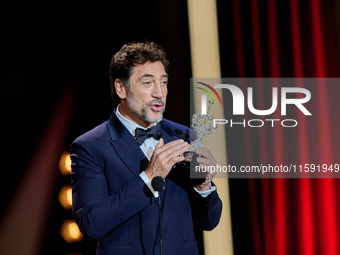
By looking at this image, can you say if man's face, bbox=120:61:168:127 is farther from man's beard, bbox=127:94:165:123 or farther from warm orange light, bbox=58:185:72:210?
warm orange light, bbox=58:185:72:210

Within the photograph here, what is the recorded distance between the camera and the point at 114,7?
3.23 metres

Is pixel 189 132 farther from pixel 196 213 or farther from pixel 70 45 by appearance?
pixel 70 45

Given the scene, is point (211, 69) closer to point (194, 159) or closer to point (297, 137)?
point (297, 137)

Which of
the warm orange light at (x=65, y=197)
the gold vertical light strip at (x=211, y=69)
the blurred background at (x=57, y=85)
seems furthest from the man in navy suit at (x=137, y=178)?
the warm orange light at (x=65, y=197)

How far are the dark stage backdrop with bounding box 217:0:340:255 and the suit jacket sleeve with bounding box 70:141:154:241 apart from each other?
132cm

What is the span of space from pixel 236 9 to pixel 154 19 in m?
0.66

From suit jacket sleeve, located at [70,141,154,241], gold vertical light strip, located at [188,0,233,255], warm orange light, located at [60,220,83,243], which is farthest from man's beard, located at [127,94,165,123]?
warm orange light, located at [60,220,83,243]

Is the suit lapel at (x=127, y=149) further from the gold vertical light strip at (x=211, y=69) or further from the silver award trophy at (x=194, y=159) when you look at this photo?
the gold vertical light strip at (x=211, y=69)

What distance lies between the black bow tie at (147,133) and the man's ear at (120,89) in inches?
7.6

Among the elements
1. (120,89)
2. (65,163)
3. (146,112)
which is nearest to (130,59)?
(120,89)

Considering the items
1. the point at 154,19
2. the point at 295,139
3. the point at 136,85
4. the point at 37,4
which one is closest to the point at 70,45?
the point at 37,4

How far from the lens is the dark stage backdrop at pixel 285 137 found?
254 cm

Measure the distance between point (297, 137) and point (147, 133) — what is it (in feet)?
3.96

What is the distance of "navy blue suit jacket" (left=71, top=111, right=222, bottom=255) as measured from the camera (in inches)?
59.7
